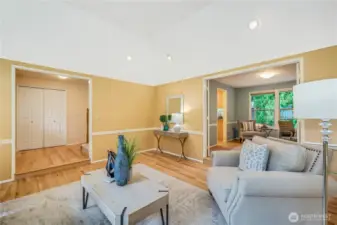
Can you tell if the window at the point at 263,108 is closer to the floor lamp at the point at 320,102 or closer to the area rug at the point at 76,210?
the area rug at the point at 76,210

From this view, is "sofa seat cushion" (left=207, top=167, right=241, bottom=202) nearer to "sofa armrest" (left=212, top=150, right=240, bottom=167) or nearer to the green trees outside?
"sofa armrest" (left=212, top=150, right=240, bottom=167)

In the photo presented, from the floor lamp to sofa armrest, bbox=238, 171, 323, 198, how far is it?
0.11m

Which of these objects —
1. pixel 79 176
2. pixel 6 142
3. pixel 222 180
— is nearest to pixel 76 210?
pixel 79 176

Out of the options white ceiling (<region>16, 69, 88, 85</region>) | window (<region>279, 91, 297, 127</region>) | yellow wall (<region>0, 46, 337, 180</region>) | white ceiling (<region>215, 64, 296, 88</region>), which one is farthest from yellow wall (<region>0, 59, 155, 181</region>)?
window (<region>279, 91, 297, 127</region>)

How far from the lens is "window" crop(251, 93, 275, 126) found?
609cm

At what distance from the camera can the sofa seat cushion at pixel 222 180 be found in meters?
1.59

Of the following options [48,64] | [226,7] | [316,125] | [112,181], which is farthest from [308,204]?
[48,64]

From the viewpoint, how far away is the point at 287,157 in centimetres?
165

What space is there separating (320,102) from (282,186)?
73 cm

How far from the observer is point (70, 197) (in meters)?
2.21

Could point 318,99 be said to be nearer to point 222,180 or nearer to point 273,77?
point 222,180

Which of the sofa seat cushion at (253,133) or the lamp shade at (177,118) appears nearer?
the lamp shade at (177,118)

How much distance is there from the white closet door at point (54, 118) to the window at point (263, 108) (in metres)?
7.50

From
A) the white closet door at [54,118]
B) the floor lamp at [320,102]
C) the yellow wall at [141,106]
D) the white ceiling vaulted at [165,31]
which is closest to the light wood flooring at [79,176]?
the yellow wall at [141,106]
